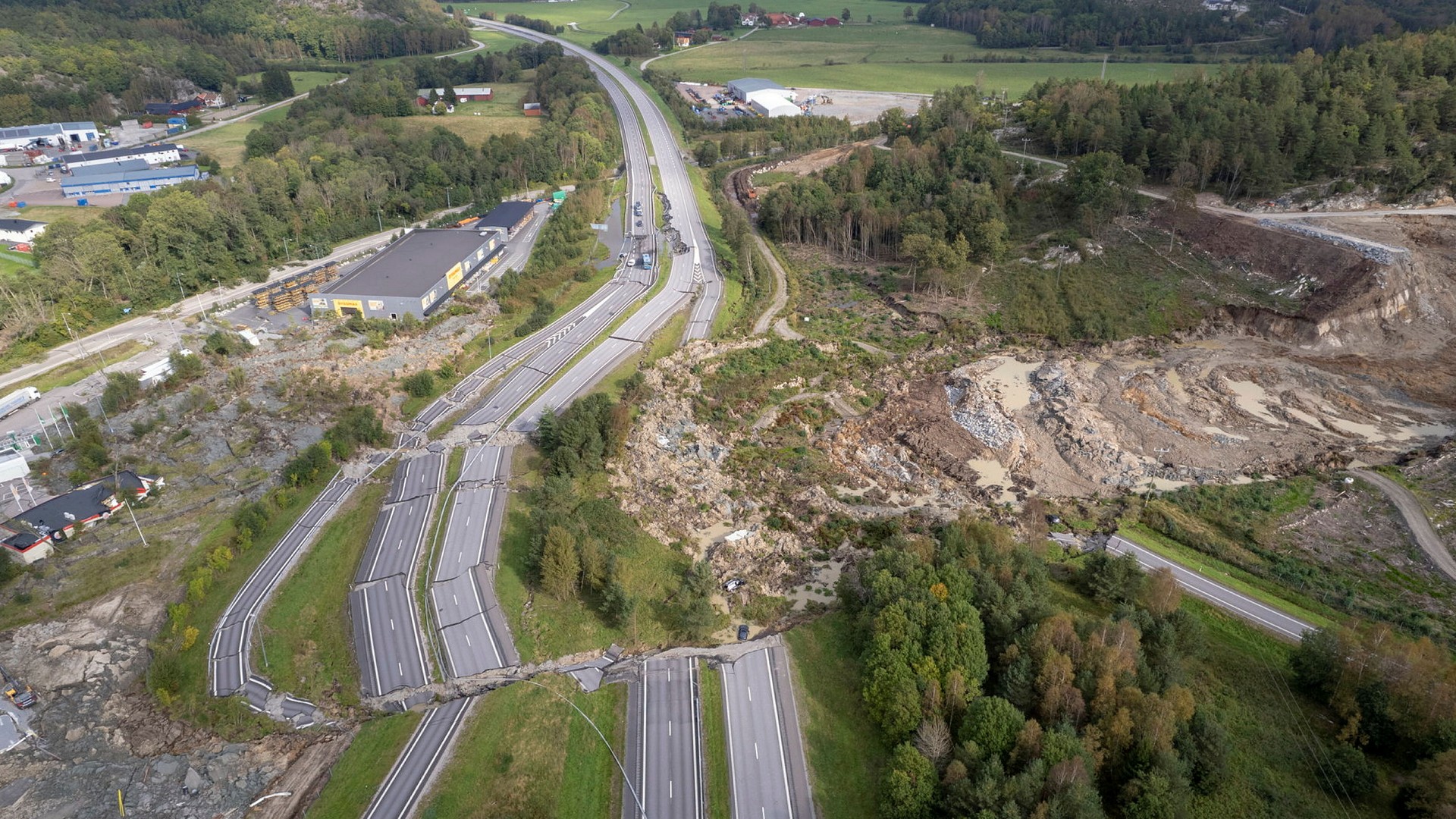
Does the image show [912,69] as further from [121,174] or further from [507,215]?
[121,174]

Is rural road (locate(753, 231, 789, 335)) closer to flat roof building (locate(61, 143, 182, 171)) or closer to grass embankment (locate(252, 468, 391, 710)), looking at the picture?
grass embankment (locate(252, 468, 391, 710))

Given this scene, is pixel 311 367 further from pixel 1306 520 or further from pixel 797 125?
pixel 797 125

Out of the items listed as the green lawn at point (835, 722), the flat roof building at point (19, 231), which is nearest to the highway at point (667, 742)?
the green lawn at point (835, 722)

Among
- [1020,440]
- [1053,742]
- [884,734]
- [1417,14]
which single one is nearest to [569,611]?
[884,734]

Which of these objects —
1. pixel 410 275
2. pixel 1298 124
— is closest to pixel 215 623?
pixel 410 275

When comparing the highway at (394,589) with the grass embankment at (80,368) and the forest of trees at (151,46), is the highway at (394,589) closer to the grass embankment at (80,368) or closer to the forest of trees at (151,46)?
the grass embankment at (80,368)

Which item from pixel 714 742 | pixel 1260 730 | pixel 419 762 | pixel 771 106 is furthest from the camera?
pixel 771 106

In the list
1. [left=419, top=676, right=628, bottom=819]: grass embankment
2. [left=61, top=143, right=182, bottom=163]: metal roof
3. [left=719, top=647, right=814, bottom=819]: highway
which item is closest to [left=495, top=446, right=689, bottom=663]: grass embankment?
[left=419, top=676, right=628, bottom=819]: grass embankment

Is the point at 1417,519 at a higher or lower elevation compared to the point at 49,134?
lower

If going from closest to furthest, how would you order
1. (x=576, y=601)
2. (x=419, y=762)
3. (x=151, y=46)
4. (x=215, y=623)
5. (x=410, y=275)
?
(x=419, y=762) → (x=215, y=623) → (x=576, y=601) → (x=410, y=275) → (x=151, y=46)
